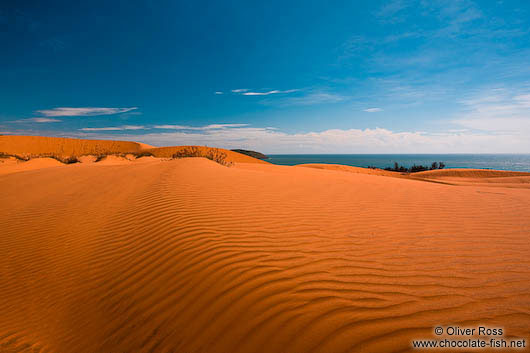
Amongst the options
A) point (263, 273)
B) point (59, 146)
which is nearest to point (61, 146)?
point (59, 146)

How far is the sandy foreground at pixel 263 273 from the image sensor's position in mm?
1891

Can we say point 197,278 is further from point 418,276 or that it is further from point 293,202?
point 293,202

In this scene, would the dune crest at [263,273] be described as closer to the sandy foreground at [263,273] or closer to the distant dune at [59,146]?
the sandy foreground at [263,273]

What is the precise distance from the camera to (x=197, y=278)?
107 inches

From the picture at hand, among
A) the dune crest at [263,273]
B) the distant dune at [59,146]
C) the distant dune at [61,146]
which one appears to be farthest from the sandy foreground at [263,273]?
the distant dune at [59,146]

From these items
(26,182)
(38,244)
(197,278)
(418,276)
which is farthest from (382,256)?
(26,182)

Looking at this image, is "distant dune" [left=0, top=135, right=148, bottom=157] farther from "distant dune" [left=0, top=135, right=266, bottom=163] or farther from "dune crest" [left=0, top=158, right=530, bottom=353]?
"dune crest" [left=0, top=158, right=530, bottom=353]

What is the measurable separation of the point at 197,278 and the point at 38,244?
4.24 m

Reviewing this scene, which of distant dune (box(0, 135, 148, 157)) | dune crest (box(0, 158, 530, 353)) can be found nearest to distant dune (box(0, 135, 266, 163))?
distant dune (box(0, 135, 148, 157))

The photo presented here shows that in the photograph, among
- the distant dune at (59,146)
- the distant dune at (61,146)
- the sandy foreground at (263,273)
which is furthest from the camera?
the distant dune at (59,146)

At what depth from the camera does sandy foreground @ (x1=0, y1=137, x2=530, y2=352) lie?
1891 mm

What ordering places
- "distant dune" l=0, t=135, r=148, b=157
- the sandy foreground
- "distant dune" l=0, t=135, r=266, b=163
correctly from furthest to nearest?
"distant dune" l=0, t=135, r=148, b=157 < "distant dune" l=0, t=135, r=266, b=163 < the sandy foreground

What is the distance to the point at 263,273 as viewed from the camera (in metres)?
2.56

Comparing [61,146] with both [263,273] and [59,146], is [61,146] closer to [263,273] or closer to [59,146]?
[59,146]
